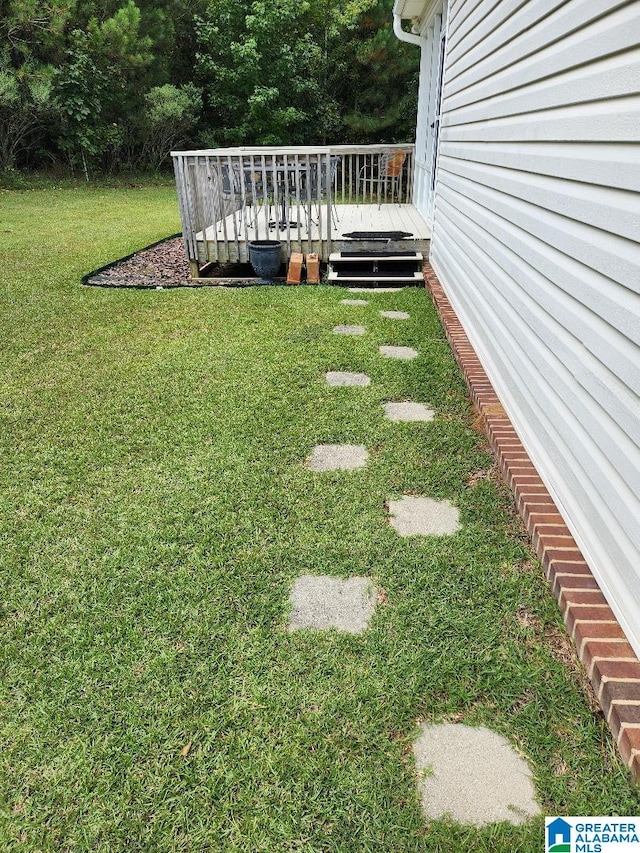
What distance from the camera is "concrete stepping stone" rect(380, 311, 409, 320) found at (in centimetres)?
503

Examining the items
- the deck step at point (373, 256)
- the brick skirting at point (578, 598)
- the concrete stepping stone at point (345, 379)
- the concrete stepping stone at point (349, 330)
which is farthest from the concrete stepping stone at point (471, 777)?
the deck step at point (373, 256)

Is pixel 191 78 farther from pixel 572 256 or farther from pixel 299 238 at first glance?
pixel 572 256

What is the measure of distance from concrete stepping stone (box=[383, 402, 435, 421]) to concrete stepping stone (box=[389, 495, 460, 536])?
81cm

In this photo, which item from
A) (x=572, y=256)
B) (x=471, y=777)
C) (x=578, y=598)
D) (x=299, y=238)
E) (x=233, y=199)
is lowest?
(x=471, y=777)

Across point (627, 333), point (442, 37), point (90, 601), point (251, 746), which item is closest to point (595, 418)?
point (627, 333)

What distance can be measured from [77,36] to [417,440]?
1740cm

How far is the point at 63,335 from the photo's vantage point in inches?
185

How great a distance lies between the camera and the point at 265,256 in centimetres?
624

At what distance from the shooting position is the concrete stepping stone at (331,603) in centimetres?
187

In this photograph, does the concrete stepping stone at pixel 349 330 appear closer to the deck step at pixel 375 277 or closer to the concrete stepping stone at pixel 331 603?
the deck step at pixel 375 277

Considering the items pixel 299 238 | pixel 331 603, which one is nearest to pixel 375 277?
pixel 299 238

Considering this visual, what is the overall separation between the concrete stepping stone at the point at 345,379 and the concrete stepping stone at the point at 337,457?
0.80 meters

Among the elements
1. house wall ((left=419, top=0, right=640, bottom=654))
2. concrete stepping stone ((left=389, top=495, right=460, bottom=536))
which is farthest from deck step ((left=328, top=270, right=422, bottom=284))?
concrete stepping stone ((left=389, top=495, right=460, bottom=536))

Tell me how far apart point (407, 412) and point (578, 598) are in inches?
65.3
